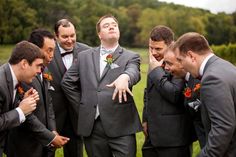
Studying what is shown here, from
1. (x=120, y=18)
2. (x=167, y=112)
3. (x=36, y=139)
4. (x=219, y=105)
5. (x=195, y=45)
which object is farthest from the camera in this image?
(x=120, y=18)

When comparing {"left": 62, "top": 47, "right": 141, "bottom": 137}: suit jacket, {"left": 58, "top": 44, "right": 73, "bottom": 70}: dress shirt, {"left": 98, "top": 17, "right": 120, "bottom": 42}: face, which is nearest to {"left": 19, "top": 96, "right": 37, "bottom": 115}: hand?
{"left": 62, "top": 47, "right": 141, "bottom": 137}: suit jacket

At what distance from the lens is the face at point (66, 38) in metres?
6.67

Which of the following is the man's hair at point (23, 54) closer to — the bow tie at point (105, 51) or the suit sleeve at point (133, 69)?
the bow tie at point (105, 51)

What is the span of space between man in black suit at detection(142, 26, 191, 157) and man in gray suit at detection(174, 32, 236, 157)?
4.13ft

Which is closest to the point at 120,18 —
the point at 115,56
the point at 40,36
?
the point at 40,36

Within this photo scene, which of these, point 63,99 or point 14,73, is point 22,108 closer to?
point 14,73

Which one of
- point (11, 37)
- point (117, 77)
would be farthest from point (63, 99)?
point (11, 37)

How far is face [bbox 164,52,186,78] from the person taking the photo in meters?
4.70

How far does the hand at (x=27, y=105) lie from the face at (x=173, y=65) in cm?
169

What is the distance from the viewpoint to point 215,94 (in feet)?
11.5

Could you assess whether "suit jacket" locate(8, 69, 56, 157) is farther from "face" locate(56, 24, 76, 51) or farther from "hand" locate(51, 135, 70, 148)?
"face" locate(56, 24, 76, 51)

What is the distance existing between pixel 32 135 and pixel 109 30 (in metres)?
1.78

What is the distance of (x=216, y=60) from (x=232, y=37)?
8660 centimetres

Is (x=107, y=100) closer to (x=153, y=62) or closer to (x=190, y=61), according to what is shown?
(x=153, y=62)
